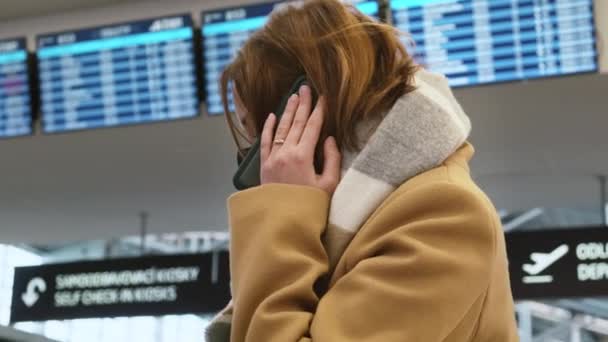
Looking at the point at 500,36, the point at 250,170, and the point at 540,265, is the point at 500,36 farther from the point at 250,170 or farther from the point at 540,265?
the point at 250,170

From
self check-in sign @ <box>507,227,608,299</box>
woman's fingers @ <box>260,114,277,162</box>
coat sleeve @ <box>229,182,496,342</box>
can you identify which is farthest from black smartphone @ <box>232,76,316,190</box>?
self check-in sign @ <box>507,227,608,299</box>

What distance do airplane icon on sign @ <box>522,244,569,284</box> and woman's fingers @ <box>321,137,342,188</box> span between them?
3.62 m

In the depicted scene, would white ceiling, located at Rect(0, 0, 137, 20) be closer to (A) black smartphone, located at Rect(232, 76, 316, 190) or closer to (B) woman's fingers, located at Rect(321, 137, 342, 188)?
(A) black smartphone, located at Rect(232, 76, 316, 190)

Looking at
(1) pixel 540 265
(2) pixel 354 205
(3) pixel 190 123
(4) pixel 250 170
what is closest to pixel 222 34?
(3) pixel 190 123

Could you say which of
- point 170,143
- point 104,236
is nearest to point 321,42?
point 170,143

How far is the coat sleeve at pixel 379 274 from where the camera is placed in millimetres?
1082

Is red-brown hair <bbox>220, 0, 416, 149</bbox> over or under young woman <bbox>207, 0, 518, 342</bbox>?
over

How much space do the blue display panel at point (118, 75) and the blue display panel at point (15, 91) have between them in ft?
0.25

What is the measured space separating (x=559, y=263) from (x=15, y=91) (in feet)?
8.64

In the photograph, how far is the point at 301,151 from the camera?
48.8 inches

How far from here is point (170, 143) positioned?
15.4 ft

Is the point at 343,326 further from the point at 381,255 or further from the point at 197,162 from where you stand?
the point at 197,162

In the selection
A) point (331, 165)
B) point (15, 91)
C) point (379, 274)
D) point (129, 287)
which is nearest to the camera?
point (379, 274)

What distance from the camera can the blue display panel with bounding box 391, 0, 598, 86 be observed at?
3.86 metres
